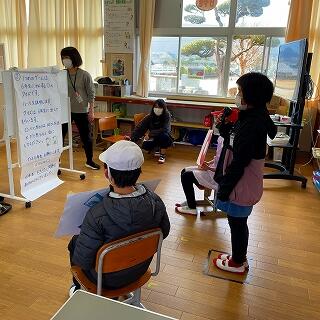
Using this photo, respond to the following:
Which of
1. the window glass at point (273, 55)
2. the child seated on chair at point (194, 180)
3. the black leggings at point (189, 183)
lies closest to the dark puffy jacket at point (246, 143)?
the child seated on chair at point (194, 180)

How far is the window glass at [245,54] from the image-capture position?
486 centimetres

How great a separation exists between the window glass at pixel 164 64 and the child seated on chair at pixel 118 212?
14.4 ft

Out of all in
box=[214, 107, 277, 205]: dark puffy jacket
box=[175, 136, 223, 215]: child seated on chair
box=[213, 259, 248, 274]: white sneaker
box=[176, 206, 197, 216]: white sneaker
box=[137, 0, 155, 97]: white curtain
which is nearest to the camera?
box=[214, 107, 277, 205]: dark puffy jacket

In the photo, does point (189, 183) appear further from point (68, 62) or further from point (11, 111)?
point (68, 62)

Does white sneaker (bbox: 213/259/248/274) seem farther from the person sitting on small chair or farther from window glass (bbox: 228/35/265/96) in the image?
window glass (bbox: 228/35/265/96)

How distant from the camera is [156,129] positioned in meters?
4.49

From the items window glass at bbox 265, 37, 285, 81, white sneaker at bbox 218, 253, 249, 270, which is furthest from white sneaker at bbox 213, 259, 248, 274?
window glass at bbox 265, 37, 285, 81

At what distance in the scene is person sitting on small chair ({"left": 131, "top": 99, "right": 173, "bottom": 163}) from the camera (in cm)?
443

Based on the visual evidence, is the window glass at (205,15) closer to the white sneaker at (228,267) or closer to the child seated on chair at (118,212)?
the white sneaker at (228,267)

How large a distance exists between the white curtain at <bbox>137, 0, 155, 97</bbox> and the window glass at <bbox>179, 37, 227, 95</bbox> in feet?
1.92

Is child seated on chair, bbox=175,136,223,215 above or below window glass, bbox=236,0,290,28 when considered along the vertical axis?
below

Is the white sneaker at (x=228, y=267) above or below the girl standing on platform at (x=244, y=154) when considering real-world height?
below

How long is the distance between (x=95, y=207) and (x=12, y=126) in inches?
73.8

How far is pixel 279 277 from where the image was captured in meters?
2.07
